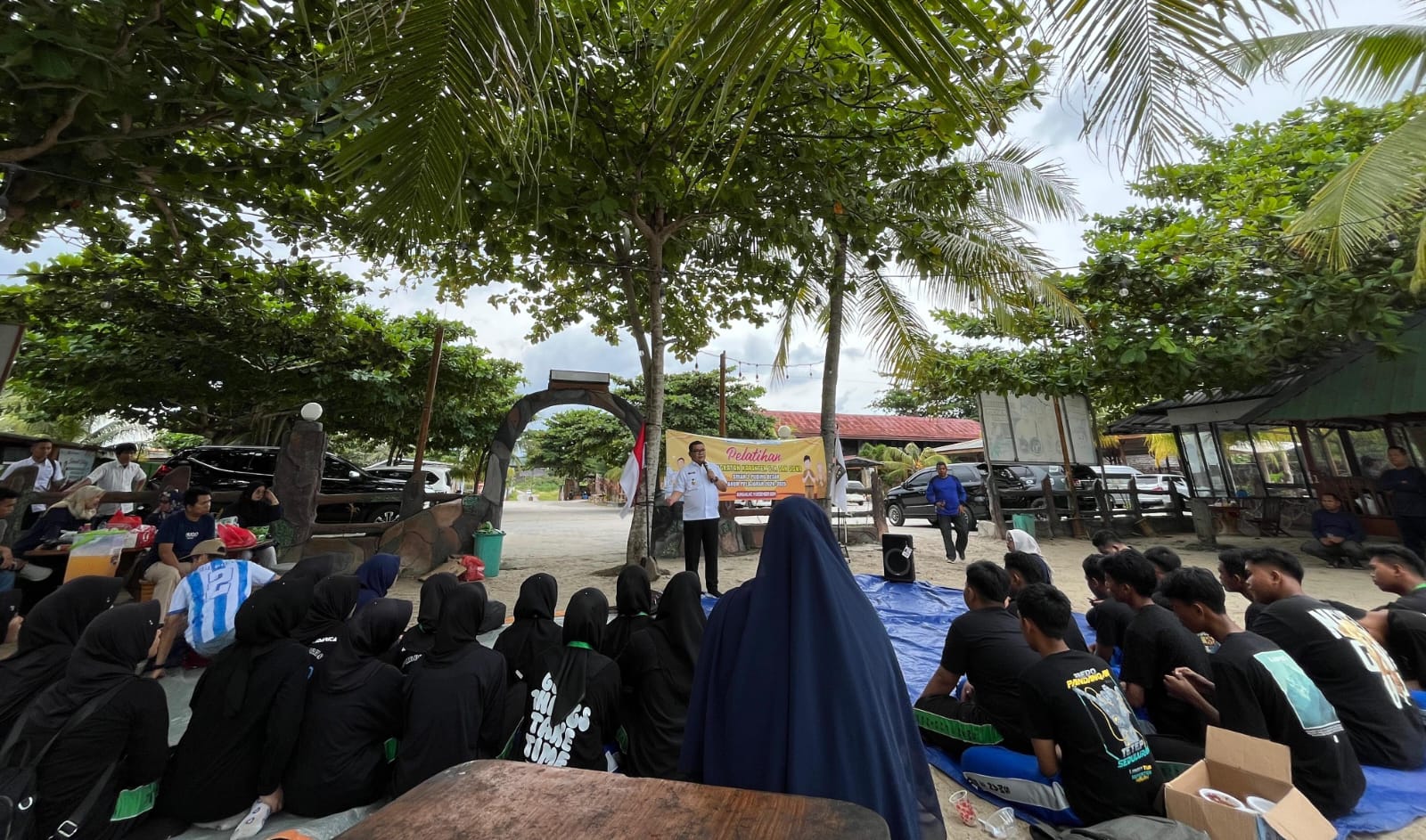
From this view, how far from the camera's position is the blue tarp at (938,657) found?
93.4 inches

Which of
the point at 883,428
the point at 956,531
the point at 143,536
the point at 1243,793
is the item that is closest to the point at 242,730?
the point at 1243,793

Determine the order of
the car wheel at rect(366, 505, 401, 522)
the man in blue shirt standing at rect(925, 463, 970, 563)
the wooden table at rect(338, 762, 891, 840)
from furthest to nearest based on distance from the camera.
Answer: the car wheel at rect(366, 505, 401, 522)
the man in blue shirt standing at rect(925, 463, 970, 563)
the wooden table at rect(338, 762, 891, 840)

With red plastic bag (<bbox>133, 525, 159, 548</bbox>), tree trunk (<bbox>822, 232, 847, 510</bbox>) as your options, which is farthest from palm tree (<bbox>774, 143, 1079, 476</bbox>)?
red plastic bag (<bbox>133, 525, 159, 548</bbox>)

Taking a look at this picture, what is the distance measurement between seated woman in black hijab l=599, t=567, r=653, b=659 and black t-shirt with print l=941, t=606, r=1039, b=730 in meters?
1.72

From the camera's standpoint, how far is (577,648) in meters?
2.67

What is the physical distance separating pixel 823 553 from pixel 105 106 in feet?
16.3

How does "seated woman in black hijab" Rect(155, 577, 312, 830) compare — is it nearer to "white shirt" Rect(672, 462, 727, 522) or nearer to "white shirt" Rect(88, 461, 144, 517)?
"white shirt" Rect(672, 462, 727, 522)

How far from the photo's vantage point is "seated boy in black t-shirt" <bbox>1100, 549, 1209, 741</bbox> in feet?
9.05

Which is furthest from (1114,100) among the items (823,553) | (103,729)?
(103,729)

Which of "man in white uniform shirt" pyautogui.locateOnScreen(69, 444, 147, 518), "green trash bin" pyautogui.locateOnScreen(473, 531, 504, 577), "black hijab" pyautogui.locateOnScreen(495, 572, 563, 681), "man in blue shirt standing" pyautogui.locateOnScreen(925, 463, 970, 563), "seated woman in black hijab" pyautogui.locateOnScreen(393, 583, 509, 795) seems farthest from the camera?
"man in blue shirt standing" pyautogui.locateOnScreen(925, 463, 970, 563)

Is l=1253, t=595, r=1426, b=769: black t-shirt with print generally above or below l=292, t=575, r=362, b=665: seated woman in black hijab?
below

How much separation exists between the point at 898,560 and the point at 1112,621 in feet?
13.2

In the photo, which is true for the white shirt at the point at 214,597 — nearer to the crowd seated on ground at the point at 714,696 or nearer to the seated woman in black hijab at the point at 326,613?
the crowd seated on ground at the point at 714,696

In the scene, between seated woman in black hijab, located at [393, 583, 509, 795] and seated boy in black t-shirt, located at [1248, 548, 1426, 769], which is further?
→ seated boy in black t-shirt, located at [1248, 548, 1426, 769]
